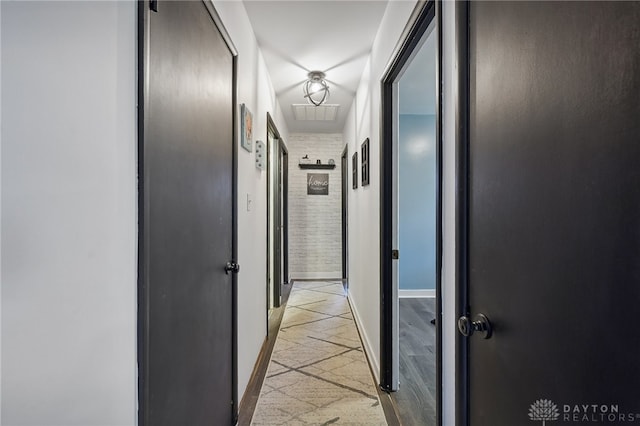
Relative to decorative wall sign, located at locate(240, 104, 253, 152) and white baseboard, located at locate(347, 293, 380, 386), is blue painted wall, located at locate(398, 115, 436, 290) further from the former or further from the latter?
decorative wall sign, located at locate(240, 104, 253, 152)

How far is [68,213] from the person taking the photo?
75cm

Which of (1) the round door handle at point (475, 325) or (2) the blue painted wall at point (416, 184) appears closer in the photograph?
(1) the round door handle at point (475, 325)

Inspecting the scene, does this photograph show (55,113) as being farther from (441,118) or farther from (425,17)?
(425,17)

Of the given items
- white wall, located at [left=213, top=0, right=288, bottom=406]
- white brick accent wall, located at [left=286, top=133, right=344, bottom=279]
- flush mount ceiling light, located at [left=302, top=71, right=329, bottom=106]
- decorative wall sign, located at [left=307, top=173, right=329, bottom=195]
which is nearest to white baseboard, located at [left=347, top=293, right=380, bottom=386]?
white wall, located at [left=213, top=0, right=288, bottom=406]

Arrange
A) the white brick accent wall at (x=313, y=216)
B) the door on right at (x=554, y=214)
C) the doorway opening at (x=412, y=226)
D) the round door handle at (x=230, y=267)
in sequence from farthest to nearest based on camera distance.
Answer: the white brick accent wall at (x=313, y=216)
the round door handle at (x=230, y=267)
the doorway opening at (x=412, y=226)
the door on right at (x=554, y=214)

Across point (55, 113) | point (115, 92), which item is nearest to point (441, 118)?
point (115, 92)

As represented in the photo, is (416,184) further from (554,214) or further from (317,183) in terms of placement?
(554,214)

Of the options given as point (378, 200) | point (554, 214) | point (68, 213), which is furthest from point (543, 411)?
point (378, 200)

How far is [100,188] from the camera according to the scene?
791mm

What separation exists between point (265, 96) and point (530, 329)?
2808 millimetres

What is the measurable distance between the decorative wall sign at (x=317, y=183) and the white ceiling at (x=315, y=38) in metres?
1.98

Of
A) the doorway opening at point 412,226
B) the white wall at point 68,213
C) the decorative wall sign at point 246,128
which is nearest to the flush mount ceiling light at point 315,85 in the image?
the doorway opening at point 412,226

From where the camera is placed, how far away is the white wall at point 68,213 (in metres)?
0.69

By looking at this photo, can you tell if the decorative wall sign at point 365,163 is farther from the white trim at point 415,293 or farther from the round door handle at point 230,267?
the white trim at point 415,293
